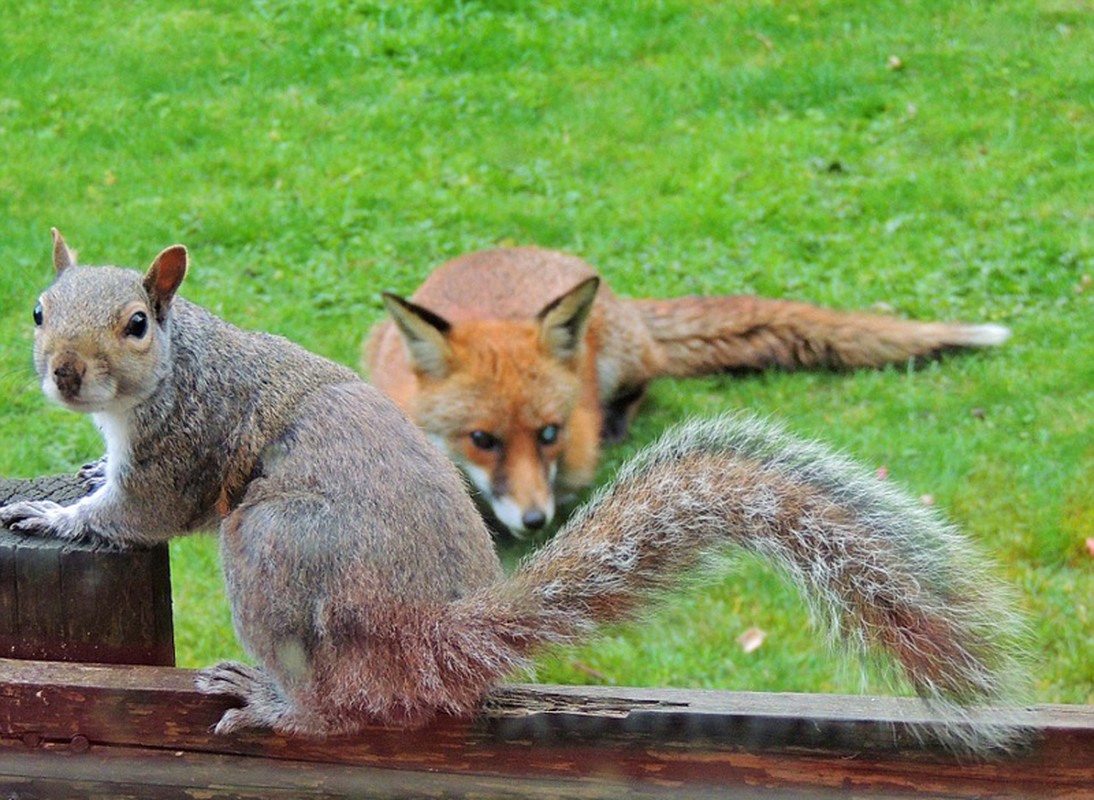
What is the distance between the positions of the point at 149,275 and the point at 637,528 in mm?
1016

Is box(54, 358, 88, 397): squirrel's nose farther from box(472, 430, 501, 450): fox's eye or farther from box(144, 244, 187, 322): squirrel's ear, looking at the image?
box(472, 430, 501, 450): fox's eye

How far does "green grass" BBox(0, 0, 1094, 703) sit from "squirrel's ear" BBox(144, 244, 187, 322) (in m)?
1.86

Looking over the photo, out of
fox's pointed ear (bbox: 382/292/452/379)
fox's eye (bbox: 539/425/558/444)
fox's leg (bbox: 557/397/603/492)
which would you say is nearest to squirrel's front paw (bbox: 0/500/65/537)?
fox's pointed ear (bbox: 382/292/452/379)

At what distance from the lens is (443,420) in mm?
4977

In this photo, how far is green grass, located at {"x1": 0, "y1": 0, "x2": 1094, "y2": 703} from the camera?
4914 millimetres

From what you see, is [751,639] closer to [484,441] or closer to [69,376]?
[484,441]

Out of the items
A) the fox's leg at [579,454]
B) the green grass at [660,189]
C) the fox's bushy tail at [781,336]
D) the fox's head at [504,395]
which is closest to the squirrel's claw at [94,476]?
the green grass at [660,189]

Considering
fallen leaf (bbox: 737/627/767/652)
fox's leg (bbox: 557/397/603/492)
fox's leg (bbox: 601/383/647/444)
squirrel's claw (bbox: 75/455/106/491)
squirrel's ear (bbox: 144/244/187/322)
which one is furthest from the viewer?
fox's leg (bbox: 601/383/647/444)

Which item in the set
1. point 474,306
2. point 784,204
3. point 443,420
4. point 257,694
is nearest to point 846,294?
point 784,204

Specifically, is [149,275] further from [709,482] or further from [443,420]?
[443,420]

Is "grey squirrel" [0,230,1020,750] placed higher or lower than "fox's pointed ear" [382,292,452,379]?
higher

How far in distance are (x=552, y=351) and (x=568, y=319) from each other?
0.17 meters

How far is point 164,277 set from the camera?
2.59 m

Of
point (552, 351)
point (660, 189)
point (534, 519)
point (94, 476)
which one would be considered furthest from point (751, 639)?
point (660, 189)
